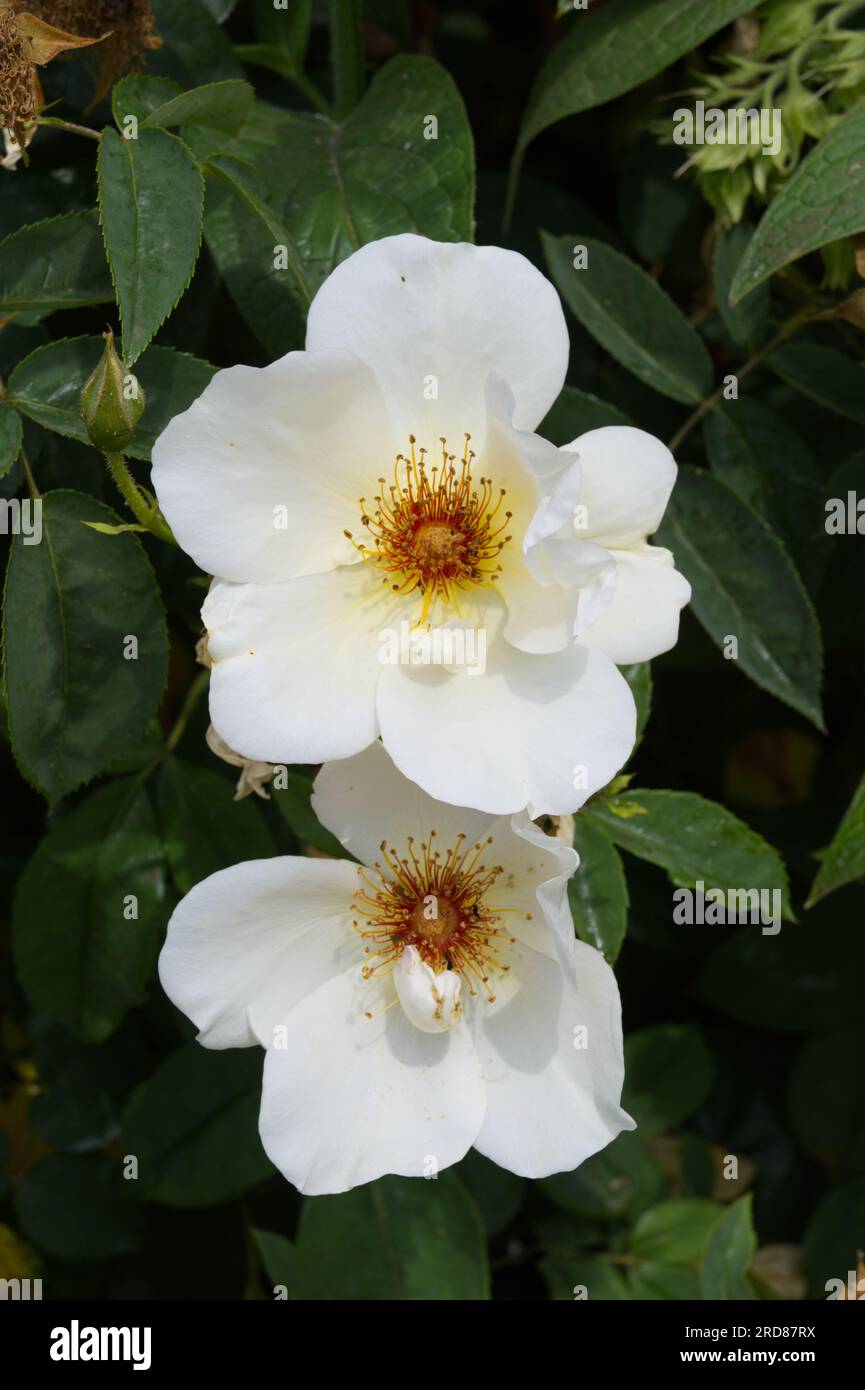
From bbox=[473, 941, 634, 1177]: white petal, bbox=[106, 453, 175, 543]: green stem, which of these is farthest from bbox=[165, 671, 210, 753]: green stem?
bbox=[473, 941, 634, 1177]: white petal

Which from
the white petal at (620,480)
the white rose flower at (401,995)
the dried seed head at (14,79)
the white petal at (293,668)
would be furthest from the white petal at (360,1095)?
the dried seed head at (14,79)

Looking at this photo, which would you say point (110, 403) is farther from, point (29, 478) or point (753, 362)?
point (753, 362)

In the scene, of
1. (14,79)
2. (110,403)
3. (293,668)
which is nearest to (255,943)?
(293,668)

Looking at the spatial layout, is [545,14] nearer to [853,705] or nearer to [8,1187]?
[853,705]

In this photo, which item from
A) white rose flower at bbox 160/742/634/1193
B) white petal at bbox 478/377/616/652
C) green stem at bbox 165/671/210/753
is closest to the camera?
white petal at bbox 478/377/616/652

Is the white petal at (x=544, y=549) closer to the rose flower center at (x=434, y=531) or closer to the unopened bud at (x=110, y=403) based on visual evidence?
the rose flower center at (x=434, y=531)

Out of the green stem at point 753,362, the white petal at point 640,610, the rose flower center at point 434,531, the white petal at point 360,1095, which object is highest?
the green stem at point 753,362

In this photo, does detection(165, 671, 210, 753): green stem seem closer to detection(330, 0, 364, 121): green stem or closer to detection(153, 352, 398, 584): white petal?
detection(153, 352, 398, 584): white petal

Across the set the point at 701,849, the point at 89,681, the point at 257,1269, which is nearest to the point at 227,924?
the point at 89,681
